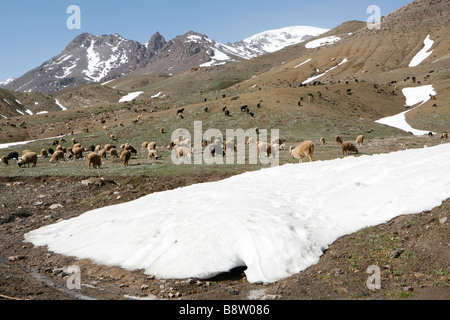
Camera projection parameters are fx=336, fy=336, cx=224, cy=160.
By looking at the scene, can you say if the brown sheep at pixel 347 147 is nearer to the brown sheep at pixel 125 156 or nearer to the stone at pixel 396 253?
the brown sheep at pixel 125 156

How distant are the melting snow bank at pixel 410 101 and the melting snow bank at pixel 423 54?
1604 inches

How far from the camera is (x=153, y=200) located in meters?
17.1

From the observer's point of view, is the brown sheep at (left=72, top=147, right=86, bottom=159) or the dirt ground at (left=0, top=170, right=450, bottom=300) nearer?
the dirt ground at (left=0, top=170, right=450, bottom=300)

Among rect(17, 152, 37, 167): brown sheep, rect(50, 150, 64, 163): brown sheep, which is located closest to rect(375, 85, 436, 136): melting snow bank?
rect(50, 150, 64, 163): brown sheep

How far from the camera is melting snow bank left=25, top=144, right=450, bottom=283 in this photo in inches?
410

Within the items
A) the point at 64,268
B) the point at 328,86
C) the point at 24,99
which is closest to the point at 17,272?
the point at 64,268

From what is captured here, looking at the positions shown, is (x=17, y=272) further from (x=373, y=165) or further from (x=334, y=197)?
(x=373, y=165)

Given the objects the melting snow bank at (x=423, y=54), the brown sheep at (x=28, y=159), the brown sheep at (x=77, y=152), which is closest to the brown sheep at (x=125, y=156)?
the brown sheep at (x=77, y=152)

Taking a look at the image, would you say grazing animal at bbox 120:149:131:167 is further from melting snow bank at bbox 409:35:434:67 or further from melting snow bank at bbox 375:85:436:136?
melting snow bank at bbox 409:35:434:67

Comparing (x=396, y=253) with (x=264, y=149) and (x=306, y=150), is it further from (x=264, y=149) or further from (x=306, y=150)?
(x=264, y=149)

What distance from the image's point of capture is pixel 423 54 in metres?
120

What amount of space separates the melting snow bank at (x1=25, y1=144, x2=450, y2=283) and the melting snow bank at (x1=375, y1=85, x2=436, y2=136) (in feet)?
163

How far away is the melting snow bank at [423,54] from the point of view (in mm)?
116006
